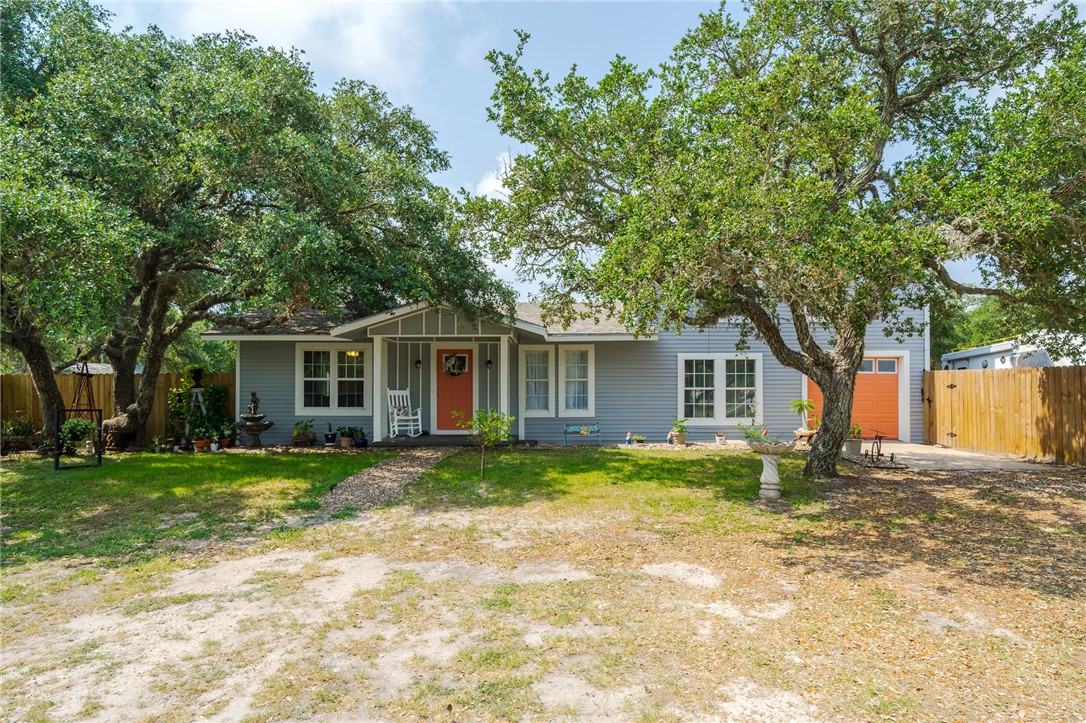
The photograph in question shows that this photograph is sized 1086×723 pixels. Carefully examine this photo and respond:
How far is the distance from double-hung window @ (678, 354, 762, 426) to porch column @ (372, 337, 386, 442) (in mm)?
7200

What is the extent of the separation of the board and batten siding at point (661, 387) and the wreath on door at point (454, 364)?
2.35 m

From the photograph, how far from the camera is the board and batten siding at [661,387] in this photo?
14.3m

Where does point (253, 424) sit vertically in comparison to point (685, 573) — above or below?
above

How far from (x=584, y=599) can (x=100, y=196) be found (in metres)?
9.24

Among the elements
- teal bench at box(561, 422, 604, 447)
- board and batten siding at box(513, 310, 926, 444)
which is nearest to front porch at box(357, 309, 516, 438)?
teal bench at box(561, 422, 604, 447)

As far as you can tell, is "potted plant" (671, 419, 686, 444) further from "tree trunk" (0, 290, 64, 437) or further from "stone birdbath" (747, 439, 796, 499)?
"tree trunk" (0, 290, 64, 437)

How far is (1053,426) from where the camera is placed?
10828 millimetres

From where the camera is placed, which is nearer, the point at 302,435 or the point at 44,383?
the point at 44,383

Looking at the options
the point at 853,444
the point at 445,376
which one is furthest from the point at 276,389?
the point at 853,444

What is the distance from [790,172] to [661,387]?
7.42m

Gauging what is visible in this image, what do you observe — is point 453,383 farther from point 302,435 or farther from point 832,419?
point 832,419

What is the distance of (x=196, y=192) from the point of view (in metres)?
10.2

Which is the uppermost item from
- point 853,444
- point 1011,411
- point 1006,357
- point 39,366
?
point 1006,357

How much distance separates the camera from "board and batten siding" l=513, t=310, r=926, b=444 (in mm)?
14266
